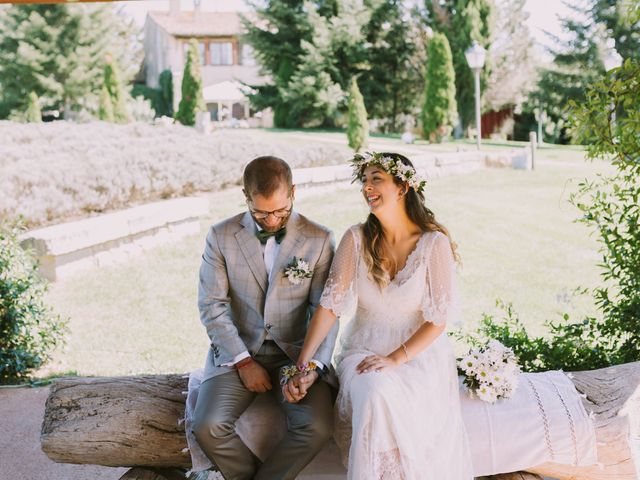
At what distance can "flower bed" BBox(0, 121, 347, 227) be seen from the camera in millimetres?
8539

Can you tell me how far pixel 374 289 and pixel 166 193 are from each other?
7.75 m

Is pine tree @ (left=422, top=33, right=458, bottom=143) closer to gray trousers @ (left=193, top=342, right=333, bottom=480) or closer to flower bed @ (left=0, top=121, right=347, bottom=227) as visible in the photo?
flower bed @ (left=0, top=121, right=347, bottom=227)

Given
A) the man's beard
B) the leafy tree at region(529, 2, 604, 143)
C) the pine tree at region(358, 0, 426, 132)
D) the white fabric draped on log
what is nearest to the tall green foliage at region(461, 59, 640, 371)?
the white fabric draped on log

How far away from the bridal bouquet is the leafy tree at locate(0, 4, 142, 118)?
26237mm

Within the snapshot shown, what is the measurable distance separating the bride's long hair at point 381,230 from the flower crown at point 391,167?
0.07ft

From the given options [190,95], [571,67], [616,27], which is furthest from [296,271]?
[571,67]

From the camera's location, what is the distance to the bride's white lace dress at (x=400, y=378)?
258 cm

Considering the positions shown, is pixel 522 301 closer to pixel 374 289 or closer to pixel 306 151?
pixel 374 289

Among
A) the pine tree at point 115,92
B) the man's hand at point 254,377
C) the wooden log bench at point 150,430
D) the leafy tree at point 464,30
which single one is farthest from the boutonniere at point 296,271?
the pine tree at point 115,92

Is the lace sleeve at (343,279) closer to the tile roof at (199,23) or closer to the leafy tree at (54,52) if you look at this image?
the leafy tree at (54,52)

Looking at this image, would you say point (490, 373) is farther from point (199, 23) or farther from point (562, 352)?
point (199, 23)

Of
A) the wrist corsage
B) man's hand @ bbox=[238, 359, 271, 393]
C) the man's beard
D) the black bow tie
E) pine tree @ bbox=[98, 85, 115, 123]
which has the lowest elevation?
man's hand @ bbox=[238, 359, 271, 393]

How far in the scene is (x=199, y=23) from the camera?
103 feet

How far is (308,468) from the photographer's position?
298 centimetres
